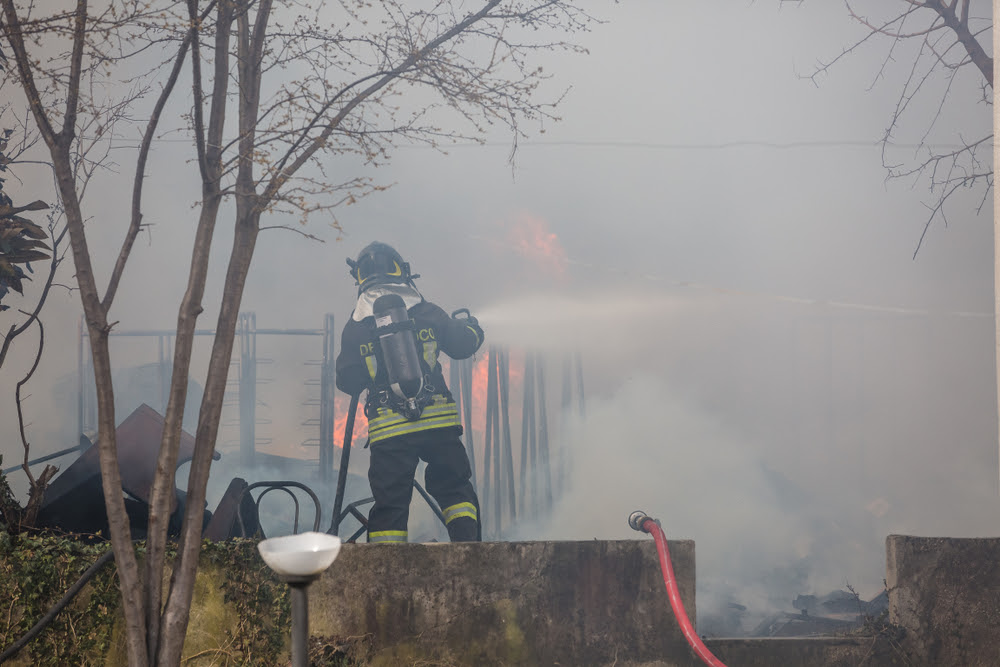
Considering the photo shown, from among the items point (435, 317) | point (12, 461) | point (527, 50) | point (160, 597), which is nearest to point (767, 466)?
point (435, 317)

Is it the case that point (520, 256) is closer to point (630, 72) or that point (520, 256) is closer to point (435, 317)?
point (435, 317)

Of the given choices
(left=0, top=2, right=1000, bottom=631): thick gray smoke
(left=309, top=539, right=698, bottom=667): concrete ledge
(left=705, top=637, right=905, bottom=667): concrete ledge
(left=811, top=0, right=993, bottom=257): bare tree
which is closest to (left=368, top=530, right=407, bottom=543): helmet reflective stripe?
(left=309, top=539, right=698, bottom=667): concrete ledge

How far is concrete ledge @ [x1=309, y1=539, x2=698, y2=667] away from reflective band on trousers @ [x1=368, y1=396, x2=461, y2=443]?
118 centimetres

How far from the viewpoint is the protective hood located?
197 inches

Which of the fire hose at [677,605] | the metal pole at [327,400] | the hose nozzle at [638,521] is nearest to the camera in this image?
the fire hose at [677,605]

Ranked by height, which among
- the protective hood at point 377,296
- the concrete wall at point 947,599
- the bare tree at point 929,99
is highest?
the bare tree at point 929,99

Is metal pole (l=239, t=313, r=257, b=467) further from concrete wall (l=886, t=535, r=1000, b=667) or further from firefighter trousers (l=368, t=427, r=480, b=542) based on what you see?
concrete wall (l=886, t=535, r=1000, b=667)

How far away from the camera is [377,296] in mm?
5000

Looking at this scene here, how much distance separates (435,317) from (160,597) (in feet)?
8.31

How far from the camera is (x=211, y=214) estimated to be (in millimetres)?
3131

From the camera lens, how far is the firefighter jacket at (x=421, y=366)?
4.80 metres

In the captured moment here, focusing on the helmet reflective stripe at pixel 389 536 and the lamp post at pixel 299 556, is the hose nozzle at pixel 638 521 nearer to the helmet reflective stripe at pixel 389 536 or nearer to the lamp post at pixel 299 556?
the helmet reflective stripe at pixel 389 536

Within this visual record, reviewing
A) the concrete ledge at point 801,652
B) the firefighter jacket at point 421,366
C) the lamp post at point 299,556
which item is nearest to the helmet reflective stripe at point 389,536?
the firefighter jacket at point 421,366

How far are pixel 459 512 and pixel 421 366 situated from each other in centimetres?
93
